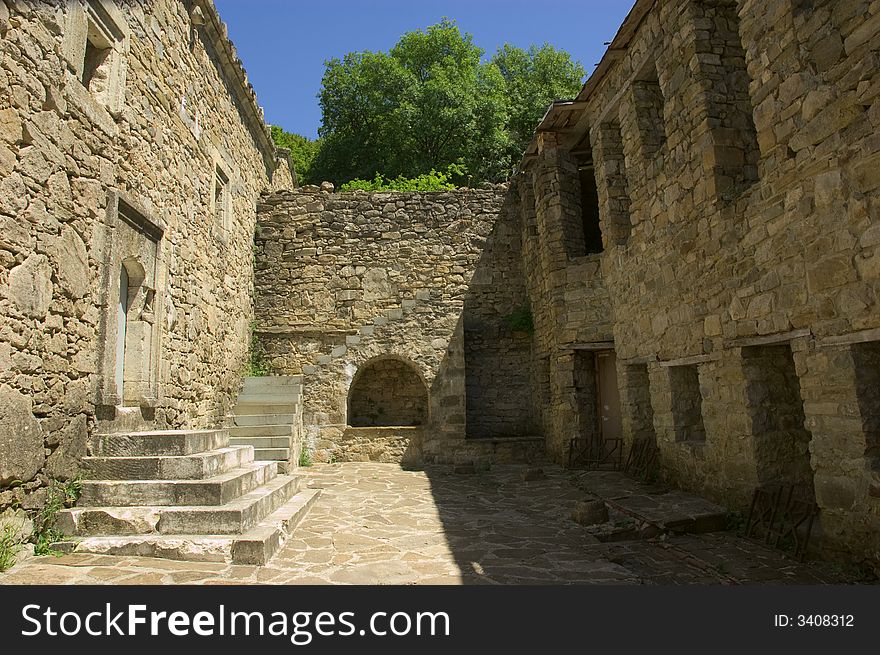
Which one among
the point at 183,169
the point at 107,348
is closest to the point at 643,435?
the point at 107,348

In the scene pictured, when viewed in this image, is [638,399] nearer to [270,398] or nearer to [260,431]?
[260,431]

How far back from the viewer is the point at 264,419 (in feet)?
30.1

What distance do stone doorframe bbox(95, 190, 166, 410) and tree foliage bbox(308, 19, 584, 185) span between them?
12219 mm

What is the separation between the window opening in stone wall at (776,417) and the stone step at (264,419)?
6.70 metres

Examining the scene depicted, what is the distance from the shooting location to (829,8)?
4355 millimetres

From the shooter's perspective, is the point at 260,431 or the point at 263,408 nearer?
the point at 260,431

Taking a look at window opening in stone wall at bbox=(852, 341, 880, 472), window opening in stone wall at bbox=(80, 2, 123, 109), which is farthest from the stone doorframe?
window opening in stone wall at bbox=(852, 341, 880, 472)

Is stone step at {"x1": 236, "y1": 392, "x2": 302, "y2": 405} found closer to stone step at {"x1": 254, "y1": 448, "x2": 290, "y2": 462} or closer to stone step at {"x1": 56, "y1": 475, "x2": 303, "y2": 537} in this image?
stone step at {"x1": 254, "y1": 448, "x2": 290, "y2": 462}

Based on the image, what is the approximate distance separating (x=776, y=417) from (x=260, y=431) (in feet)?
23.4

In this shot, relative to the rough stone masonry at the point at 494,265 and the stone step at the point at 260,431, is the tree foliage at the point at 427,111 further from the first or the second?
the stone step at the point at 260,431

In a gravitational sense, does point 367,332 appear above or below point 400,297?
below

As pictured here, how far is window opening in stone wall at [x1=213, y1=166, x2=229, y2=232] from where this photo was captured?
8.73 metres

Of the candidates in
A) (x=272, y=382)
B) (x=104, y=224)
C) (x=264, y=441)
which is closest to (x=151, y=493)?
(x=104, y=224)

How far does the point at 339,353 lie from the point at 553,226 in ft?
15.2
